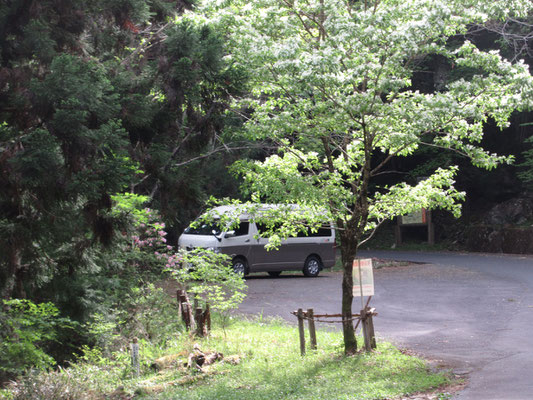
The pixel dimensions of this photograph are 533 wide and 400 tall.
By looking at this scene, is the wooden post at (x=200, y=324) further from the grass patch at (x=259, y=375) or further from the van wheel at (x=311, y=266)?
the van wheel at (x=311, y=266)

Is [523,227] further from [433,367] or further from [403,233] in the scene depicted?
[433,367]

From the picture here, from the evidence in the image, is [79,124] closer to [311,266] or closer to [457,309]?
[457,309]

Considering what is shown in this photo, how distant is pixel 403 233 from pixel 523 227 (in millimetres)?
10501

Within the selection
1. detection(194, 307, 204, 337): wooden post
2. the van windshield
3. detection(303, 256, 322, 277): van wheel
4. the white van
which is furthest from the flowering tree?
detection(303, 256, 322, 277): van wheel

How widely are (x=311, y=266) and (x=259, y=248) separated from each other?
2.84 metres

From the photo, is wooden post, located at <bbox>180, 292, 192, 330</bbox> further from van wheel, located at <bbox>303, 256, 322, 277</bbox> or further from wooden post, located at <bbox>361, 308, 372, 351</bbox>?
van wheel, located at <bbox>303, 256, 322, 277</bbox>

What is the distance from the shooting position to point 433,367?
10.0 metres

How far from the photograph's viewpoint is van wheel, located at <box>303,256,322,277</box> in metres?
24.2

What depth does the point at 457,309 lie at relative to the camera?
15.6 meters

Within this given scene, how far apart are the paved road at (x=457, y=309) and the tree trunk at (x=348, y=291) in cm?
131

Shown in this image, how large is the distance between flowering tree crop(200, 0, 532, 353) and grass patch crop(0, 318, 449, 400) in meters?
0.90

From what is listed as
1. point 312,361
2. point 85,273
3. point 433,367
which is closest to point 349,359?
point 312,361

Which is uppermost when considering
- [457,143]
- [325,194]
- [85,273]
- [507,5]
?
[507,5]

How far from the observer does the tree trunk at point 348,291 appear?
1085 cm
